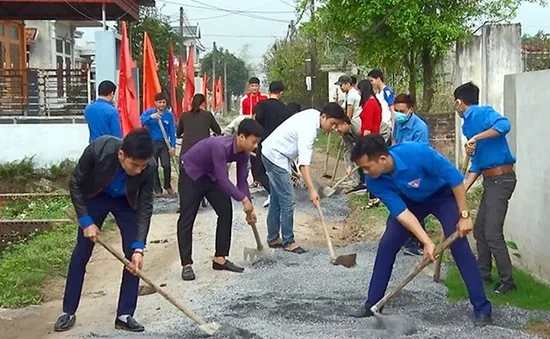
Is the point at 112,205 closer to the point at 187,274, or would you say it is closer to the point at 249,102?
the point at 187,274

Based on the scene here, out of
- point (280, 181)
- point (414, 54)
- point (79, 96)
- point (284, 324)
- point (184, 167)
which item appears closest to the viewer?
point (284, 324)

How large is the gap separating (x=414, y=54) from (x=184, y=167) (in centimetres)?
915

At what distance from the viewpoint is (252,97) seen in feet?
46.8

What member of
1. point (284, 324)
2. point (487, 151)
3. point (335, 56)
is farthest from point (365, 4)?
point (335, 56)

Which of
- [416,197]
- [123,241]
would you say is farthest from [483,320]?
[123,241]

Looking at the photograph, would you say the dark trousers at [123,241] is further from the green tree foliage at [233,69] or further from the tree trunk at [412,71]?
the green tree foliage at [233,69]

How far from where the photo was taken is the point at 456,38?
46.8 feet

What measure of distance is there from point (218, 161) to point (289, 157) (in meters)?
1.35

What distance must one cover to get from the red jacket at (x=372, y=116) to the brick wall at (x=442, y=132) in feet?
9.81

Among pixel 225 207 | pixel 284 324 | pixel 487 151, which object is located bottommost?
pixel 284 324

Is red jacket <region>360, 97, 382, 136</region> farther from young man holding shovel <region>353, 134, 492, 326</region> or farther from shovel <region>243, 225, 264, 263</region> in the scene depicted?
young man holding shovel <region>353, 134, 492, 326</region>

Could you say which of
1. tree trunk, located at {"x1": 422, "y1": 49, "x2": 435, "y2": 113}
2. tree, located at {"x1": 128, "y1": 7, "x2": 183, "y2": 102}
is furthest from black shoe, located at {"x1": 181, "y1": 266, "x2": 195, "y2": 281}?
tree, located at {"x1": 128, "y1": 7, "x2": 183, "y2": 102}

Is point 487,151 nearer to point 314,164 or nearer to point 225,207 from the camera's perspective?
point 225,207

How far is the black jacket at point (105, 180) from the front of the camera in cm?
577
